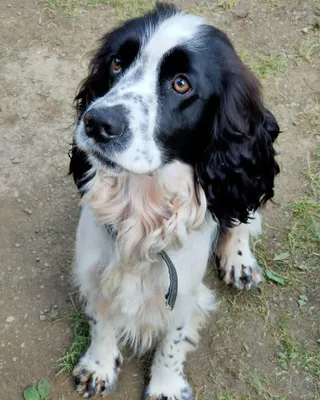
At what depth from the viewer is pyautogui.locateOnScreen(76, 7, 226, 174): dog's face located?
7.70 ft

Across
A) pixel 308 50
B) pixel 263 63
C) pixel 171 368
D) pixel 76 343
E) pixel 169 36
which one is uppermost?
pixel 169 36

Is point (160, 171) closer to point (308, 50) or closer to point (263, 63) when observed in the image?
point (263, 63)

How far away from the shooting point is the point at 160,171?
2623 mm

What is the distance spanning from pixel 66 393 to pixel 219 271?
1147 millimetres

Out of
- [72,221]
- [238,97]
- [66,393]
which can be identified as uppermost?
[238,97]

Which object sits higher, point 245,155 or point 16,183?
point 245,155

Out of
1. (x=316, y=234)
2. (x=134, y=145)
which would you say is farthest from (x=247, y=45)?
(x=134, y=145)

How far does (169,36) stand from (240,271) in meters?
1.74

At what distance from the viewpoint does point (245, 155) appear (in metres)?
2.68

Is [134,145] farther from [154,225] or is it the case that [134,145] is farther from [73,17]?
[73,17]

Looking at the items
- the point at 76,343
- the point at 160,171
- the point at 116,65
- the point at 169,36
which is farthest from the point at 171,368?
the point at 169,36

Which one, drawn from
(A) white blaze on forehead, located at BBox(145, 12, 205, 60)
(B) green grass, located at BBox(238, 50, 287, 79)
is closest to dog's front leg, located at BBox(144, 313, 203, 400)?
(A) white blaze on forehead, located at BBox(145, 12, 205, 60)

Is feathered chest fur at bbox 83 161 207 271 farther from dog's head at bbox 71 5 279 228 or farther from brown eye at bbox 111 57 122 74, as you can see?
brown eye at bbox 111 57 122 74

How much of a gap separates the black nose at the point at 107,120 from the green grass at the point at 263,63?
280 centimetres
